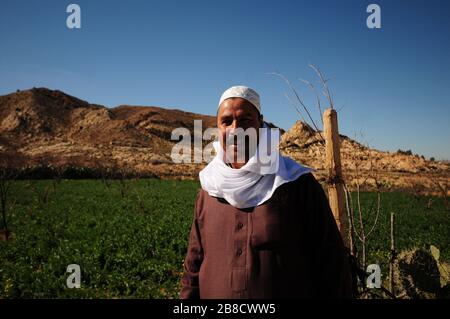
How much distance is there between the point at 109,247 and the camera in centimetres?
→ 779

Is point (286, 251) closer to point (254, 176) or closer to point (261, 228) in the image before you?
point (261, 228)

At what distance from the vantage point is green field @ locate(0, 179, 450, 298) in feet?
18.7

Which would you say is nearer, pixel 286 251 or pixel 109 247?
pixel 286 251

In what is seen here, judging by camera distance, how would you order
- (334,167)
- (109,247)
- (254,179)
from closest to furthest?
(254,179)
(334,167)
(109,247)

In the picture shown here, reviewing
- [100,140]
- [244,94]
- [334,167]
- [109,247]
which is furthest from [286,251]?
[100,140]

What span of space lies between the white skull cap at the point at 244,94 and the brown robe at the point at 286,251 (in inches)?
20.1

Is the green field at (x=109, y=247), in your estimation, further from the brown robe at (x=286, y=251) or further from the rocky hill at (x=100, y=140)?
the rocky hill at (x=100, y=140)

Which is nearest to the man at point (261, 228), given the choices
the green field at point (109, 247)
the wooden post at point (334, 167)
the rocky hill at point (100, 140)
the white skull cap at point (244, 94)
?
the white skull cap at point (244, 94)

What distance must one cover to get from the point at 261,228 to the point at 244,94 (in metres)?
0.76

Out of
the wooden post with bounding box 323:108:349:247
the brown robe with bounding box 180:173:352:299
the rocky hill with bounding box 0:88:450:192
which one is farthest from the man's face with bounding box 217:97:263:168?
the rocky hill with bounding box 0:88:450:192

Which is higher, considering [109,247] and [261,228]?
[261,228]

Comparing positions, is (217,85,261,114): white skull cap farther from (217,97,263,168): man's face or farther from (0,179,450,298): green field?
(0,179,450,298): green field
